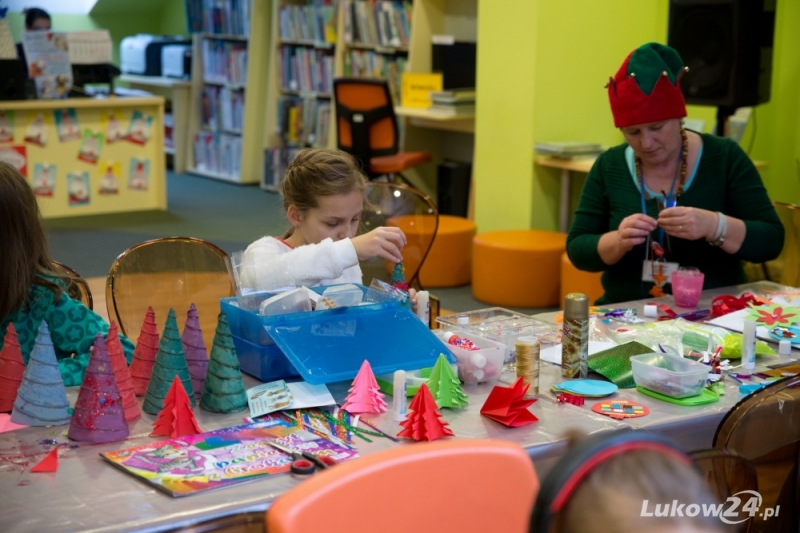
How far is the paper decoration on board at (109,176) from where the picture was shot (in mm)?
6707

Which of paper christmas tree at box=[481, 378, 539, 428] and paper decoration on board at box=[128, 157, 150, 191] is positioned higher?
paper christmas tree at box=[481, 378, 539, 428]

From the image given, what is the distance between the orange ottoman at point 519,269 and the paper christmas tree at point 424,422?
3.13 metres

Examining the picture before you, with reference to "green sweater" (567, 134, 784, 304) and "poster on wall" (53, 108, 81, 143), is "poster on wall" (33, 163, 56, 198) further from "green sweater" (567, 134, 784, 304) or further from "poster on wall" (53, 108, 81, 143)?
"green sweater" (567, 134, 784, 304)

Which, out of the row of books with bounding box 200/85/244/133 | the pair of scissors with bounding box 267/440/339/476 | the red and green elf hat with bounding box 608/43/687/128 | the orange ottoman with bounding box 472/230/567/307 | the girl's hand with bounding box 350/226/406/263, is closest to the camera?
the pair of scissors with bounding box 267/440/339/476

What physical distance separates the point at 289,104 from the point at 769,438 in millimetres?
6921

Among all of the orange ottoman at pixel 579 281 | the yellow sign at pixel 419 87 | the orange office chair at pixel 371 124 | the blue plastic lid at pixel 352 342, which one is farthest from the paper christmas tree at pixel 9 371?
the yellow sign at pixel 419 87

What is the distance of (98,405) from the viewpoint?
5.25 ft

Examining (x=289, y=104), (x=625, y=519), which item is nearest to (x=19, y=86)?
(x=289, y=104)

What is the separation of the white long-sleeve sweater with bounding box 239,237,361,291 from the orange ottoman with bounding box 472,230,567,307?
→ 2582mm

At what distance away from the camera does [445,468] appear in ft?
3.73

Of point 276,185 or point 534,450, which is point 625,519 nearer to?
point 534,450

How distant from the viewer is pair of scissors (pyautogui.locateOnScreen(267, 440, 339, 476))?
147 cm

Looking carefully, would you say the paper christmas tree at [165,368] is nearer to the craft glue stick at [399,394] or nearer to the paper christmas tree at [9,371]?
the paper christmas tree at [9,371]

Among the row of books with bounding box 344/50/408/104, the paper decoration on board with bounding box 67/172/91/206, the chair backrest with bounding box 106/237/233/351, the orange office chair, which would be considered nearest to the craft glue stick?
the chair backrest with bounding box 106/237/233/351
